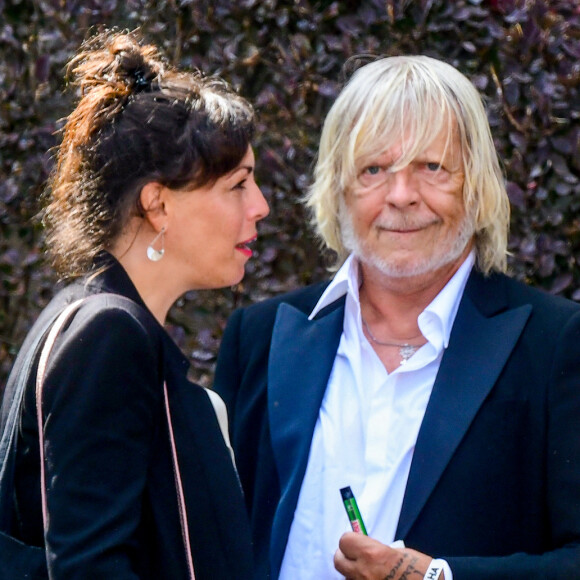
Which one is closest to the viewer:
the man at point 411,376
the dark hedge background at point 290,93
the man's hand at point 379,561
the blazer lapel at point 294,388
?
the man's hand at point 379,561

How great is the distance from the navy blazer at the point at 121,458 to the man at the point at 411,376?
1.74ft

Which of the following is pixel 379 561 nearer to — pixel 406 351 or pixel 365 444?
pixel 365 444

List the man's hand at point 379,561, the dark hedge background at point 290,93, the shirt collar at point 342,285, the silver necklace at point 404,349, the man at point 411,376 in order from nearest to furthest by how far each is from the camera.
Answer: the man's hand at point 379,561 → the man at point 411,376 → the silver necklace at point 404,349 → the shirt collar at point 342,285 → the dark hedge background at point 290,93

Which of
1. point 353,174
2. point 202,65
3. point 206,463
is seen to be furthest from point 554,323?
point 202,65

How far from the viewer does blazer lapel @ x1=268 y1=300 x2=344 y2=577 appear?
2.41 meters

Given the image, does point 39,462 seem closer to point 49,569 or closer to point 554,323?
point 49,569

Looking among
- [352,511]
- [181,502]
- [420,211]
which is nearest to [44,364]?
[181,502]

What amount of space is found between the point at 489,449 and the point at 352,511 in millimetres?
353

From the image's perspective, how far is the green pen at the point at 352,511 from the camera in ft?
7.10

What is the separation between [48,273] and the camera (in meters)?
3.83

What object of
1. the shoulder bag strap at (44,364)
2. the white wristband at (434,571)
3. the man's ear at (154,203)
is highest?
the man's ear at (154,203)

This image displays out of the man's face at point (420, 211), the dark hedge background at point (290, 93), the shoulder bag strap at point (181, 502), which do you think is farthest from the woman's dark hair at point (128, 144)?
the dark hedge background at point (290, 93)

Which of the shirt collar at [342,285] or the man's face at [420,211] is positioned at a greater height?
the man's face at [420,211]

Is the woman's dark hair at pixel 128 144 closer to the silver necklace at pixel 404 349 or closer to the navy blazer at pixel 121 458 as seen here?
the navy blazer at pixel 121 458
